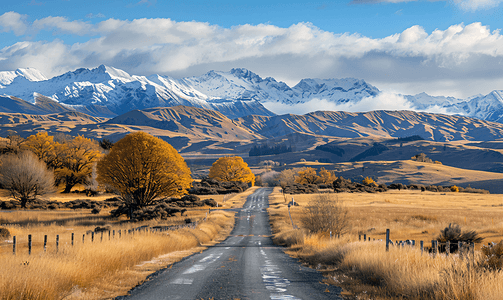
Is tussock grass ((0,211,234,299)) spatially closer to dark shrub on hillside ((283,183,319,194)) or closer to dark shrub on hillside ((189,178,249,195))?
dark shrub on hillside ((189,178,249,195))

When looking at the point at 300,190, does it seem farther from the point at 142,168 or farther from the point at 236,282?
the point at 236,282

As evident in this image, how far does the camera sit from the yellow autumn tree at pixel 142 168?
4841 centimetres

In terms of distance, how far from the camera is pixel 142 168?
4888 cm

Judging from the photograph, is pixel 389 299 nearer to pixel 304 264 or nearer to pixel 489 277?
pixel 489 277

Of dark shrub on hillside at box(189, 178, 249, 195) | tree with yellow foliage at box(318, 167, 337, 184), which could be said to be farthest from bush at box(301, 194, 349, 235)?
tree with yellow foliage at box(318, 167, 337, 184)

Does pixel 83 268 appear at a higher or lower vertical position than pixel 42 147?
lower

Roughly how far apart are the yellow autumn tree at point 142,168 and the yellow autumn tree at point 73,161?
39497mm

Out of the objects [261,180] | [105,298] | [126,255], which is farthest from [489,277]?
[261,180]

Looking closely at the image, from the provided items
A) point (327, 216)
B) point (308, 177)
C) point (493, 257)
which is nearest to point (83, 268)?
point (493, 257)

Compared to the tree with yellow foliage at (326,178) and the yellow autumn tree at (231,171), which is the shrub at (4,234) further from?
the tree with yellow foliage at (326,178)

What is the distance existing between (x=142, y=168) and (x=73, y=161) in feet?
147

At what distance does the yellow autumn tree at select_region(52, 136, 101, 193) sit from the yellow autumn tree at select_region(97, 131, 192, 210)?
39497 mm

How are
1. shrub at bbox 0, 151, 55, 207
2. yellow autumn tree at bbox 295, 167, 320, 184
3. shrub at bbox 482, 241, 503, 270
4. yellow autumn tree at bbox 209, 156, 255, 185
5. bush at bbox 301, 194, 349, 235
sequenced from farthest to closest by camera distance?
yellow autumn tree at bbox 295, 167, 320, 184 → yellow autumn tree at bbox 209, 156, 255, 185 → shrub at bbox 0, 151, 55, 207 → bush at bbox 301, 194, 349, 235 → shrub at bbox 482, 241, 503, 270

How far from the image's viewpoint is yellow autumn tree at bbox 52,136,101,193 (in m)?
86.3
